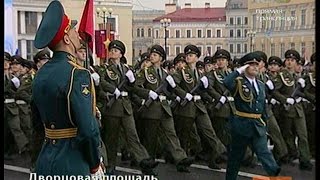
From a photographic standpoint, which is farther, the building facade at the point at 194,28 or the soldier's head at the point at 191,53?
the soldier's head at the point at 191,53

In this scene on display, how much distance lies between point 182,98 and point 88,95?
1872mm

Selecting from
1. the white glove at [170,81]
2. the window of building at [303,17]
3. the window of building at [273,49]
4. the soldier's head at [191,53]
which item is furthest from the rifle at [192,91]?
the window of building at [303,17]

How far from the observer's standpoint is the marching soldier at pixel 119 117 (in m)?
4.54

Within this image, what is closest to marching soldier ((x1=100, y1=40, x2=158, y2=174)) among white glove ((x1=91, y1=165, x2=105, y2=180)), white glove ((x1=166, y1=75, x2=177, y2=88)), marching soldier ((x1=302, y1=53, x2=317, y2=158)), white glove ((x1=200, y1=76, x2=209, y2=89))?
white glove ((x1=166, y1=75, x2=177, y2=88))

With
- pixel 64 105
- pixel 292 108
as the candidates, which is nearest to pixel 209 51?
pixel 292 108

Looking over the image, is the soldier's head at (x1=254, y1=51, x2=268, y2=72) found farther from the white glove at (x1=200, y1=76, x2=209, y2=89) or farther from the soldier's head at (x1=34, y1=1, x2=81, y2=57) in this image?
the soldier's head at (x1=34, y1=1, x2=81, y2=57)

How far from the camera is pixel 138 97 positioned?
468cm

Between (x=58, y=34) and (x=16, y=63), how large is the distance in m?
A: 1.13

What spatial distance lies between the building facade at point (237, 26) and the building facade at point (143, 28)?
39 centimetres

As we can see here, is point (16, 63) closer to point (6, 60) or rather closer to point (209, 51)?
point (6, 60)

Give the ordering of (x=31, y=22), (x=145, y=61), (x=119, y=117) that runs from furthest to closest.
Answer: (x=119, y=117), (x=145, y=61), (x=31, y=22)

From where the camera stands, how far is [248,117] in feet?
A: 13.9

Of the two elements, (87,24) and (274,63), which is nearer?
(87,24)

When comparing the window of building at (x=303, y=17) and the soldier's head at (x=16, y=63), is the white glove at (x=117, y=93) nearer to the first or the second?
the soldier's head at (x=16, y=63)
